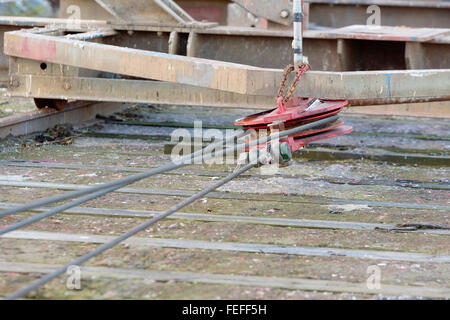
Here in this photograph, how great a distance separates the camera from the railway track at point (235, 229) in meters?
3.73

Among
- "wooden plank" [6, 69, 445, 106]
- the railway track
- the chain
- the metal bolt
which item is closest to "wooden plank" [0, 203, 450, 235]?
the railway track

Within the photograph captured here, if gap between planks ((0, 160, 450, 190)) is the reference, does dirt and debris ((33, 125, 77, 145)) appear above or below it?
above

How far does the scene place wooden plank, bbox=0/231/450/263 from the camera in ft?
13.8

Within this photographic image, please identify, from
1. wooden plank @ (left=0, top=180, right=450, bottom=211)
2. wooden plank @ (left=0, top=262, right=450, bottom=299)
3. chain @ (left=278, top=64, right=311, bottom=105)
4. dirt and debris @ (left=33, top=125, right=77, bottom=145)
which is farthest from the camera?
dirt and debris @ (left=33, top=125, right=77, bottom=145)

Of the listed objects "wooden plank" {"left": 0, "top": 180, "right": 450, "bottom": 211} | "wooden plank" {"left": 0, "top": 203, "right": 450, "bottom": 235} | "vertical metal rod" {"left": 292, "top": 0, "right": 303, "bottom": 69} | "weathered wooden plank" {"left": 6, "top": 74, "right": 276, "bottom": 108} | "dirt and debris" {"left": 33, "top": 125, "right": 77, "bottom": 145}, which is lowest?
"wooden plank" {"left": 0, "top": 203, "right": 450, "bottom": 235}

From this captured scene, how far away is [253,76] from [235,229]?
4.05ft

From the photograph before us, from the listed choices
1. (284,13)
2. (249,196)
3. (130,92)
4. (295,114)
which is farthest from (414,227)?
(284,13)

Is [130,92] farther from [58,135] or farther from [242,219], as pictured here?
[242,219]

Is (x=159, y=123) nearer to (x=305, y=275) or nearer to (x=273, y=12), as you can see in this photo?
(x=273, y=12)

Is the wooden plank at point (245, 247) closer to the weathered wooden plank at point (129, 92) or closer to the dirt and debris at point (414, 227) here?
the dirt and debris at point (414, 227)

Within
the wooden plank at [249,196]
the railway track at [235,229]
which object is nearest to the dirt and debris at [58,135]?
the railway track at [235,229]

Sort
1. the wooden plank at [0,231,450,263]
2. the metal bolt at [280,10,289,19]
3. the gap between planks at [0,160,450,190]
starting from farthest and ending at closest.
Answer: the metal bolt at [280,10,289,19] → the gap between planks at [0,160,450,190] → the wooden plank at [0,231,450,263]

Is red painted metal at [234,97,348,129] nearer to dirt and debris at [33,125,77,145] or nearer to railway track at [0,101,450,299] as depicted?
railway track at [0,101,450,299]

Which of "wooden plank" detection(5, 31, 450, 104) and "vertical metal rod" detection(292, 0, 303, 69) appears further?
"wooden plank" detection(5, 31, 450, 104)
